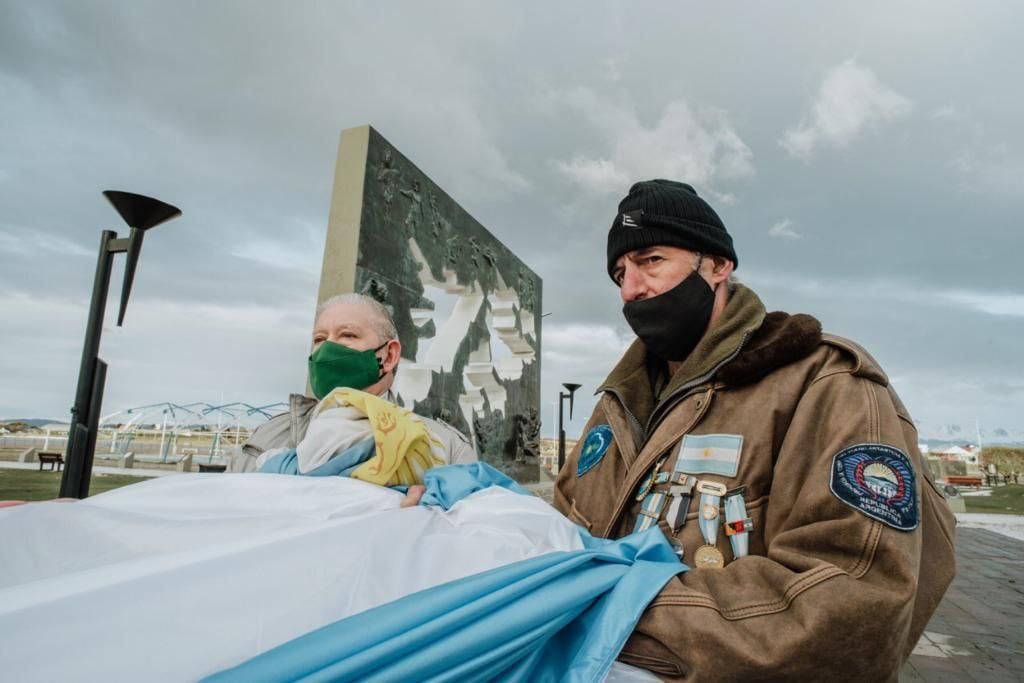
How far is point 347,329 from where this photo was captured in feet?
7.24

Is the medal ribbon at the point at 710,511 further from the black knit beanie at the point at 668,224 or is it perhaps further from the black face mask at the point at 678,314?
the black knit beanie at the point at 668,224

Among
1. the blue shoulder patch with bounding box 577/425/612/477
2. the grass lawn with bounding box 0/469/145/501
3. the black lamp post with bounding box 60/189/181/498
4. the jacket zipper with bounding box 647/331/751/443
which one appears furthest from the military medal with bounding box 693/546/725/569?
the grass lawn with bounding box 0/469/145/501

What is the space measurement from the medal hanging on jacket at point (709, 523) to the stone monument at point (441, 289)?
159 inches

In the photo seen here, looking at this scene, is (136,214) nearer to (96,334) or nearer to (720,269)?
(96,334)

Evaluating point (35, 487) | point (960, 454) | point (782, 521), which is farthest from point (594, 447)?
point (960, 454)

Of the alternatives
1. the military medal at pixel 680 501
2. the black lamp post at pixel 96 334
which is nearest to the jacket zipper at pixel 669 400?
the military medal at pixel 680 501

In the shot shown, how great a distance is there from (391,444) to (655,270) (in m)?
0.91

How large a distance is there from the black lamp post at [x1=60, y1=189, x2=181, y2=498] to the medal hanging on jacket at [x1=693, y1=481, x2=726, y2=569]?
11.5 ft

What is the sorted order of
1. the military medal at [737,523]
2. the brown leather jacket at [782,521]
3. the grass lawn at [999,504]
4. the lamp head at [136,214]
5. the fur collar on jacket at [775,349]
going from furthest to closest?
the grass lawn at [999,504], the lamp head at [136,214], the fur collar on jacket at [775,349], the military medal at [737,523], the brown leather jacket at [782,521]

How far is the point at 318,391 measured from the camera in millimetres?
2162

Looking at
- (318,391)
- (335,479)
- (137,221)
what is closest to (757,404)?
(335,479)

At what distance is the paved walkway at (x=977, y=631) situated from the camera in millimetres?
3281

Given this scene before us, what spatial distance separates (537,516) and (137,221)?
368cm

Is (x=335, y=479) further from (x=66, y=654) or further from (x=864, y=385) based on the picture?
(x=864, y=385)
